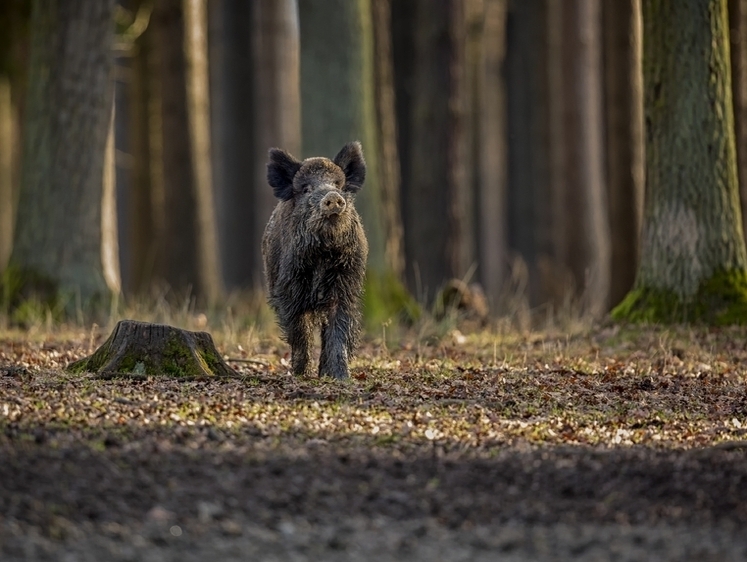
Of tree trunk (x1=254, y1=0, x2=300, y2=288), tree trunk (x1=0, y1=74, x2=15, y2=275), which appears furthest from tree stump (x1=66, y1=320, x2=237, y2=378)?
tree trunk (x1=0, y1=74, x2=15, y2=275)

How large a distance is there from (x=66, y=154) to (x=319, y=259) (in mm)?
6534

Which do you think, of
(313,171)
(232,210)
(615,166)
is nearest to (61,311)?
(313,171)

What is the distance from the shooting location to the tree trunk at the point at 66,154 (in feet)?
49.0

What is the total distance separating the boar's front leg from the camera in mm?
9672

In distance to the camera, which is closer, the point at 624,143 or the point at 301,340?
the point at 301,340

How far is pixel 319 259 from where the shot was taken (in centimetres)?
970

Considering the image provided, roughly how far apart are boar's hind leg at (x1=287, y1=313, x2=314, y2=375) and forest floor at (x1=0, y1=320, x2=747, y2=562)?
0.89 ft

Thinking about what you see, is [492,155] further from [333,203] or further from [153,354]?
[153,354]

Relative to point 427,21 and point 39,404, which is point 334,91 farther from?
point 39,404

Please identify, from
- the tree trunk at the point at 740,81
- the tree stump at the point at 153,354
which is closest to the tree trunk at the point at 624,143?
the tree trunk at the point at 740,81

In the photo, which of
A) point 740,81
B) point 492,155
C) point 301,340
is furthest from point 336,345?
point 492,155

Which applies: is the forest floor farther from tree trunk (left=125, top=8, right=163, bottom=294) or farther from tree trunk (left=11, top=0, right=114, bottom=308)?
tree trunk (left=125, top=8, right=163, bottom=294)

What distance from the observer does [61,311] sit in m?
14.5

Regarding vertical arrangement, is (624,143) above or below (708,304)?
above
